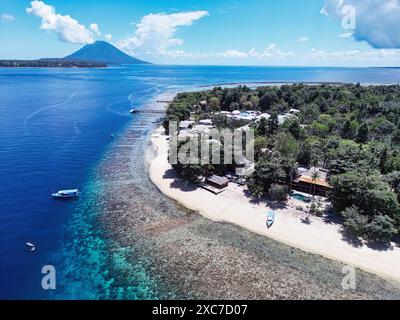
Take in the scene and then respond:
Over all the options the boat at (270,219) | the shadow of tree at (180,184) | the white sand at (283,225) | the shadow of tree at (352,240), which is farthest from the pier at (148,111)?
the shadow of tree at (352,240)

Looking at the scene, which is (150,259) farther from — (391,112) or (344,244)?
(391,112)

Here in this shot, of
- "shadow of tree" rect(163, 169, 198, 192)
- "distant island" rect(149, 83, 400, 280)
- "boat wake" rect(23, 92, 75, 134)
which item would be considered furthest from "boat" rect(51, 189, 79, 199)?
"boat wake" rect(23, 92, 75, 134)

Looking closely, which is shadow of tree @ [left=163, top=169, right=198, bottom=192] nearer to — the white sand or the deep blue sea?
the white sand

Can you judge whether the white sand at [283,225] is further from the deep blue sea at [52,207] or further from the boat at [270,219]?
the deep blue sea at [52,207]

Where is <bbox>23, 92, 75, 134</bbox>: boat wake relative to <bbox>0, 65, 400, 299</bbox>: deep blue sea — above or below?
above

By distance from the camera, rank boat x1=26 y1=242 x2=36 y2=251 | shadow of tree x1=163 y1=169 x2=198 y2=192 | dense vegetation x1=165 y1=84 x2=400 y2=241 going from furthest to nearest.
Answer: shadow of tree x1=163 y1=169 x2=198 y2=192 → dense vegetation x1=165 y1=84 x2=400 y2=241 → boat x1=26 y1=242 x2=36 y2=251

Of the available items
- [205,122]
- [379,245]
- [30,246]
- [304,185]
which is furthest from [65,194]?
[205,122]

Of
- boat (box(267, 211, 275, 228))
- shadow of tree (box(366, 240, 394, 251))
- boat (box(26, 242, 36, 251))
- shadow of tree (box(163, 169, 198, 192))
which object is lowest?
shadow of tree (box(366, 240, 394, 251))

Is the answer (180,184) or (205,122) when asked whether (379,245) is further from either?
(205,122)
